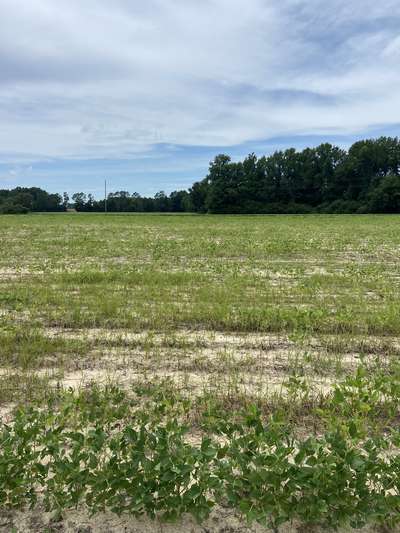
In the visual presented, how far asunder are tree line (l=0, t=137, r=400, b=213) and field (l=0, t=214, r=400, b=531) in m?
79.6

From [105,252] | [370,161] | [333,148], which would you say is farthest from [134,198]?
[105,252]

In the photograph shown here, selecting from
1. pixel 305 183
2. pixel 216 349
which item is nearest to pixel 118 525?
pixel 216 349

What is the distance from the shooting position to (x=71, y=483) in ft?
9.15

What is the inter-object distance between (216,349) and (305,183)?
96.7 metres

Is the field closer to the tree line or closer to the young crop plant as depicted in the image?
the young crop plant

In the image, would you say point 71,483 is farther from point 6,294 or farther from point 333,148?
point 333,148

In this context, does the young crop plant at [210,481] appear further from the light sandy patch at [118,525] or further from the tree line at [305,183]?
the tree line at [305,183]

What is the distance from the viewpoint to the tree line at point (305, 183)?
88.5m

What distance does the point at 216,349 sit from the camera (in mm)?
5504

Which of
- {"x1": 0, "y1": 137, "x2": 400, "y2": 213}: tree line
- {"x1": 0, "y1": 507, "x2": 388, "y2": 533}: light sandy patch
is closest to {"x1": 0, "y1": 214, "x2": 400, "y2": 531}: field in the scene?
{"x1": 0, "y1": 507, "x2": 388, "y2": 533}: light sandy patch

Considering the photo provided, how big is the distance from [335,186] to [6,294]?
95632mm

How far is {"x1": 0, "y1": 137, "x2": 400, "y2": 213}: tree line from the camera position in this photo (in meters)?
88.5

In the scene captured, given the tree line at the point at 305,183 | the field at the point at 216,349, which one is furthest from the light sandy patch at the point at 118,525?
the tree line at the point at 305,183

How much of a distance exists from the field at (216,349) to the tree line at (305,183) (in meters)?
79.6
